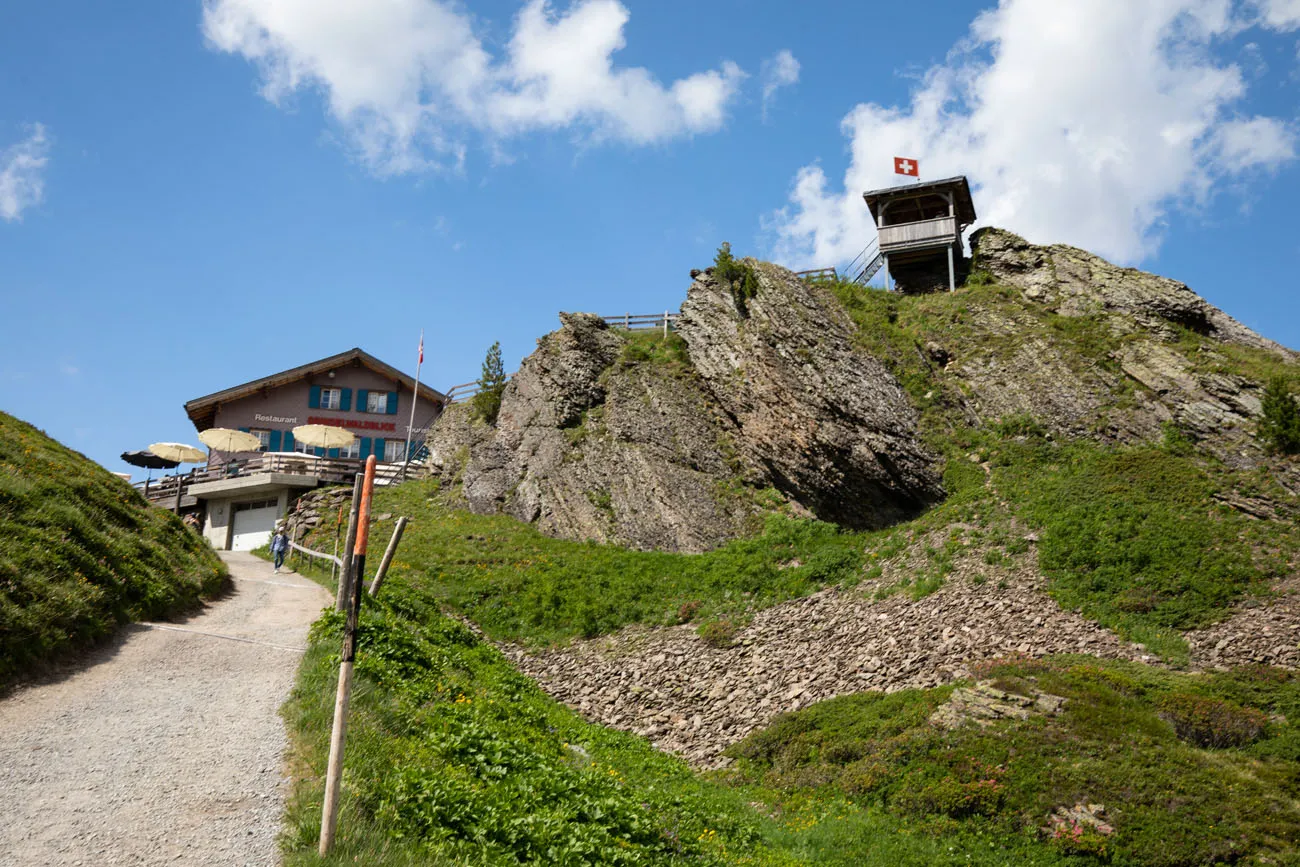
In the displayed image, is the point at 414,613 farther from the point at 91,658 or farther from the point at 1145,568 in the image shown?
the point at 1145,568

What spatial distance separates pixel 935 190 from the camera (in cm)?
4631

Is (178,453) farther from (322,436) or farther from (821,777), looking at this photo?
(821,777)

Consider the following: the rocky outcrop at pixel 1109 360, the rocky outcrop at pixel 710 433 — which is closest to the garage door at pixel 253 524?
the rocky outcrop at pixel 710 433

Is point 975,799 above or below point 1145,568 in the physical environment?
below

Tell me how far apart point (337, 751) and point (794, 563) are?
23.0 metres

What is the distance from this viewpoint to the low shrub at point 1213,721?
15859mm

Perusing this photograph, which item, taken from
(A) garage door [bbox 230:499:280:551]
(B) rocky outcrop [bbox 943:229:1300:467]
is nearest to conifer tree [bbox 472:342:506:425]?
(A) garage door [bbox 230:499:280:551]

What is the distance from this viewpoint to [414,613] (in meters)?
23.8

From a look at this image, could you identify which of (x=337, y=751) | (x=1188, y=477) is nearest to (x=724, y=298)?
(x=1188, y=477)

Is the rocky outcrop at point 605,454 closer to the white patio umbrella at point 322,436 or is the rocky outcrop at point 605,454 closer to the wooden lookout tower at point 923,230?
the white patio umbrella at point 322,436

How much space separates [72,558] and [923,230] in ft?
137

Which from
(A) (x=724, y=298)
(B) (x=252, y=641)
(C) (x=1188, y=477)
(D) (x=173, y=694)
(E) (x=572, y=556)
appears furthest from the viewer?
(A) (x=724, y=298)

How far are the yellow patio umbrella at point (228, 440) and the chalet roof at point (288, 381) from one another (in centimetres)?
647

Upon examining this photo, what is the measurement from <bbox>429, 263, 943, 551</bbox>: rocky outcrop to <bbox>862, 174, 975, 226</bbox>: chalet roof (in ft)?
32.1
